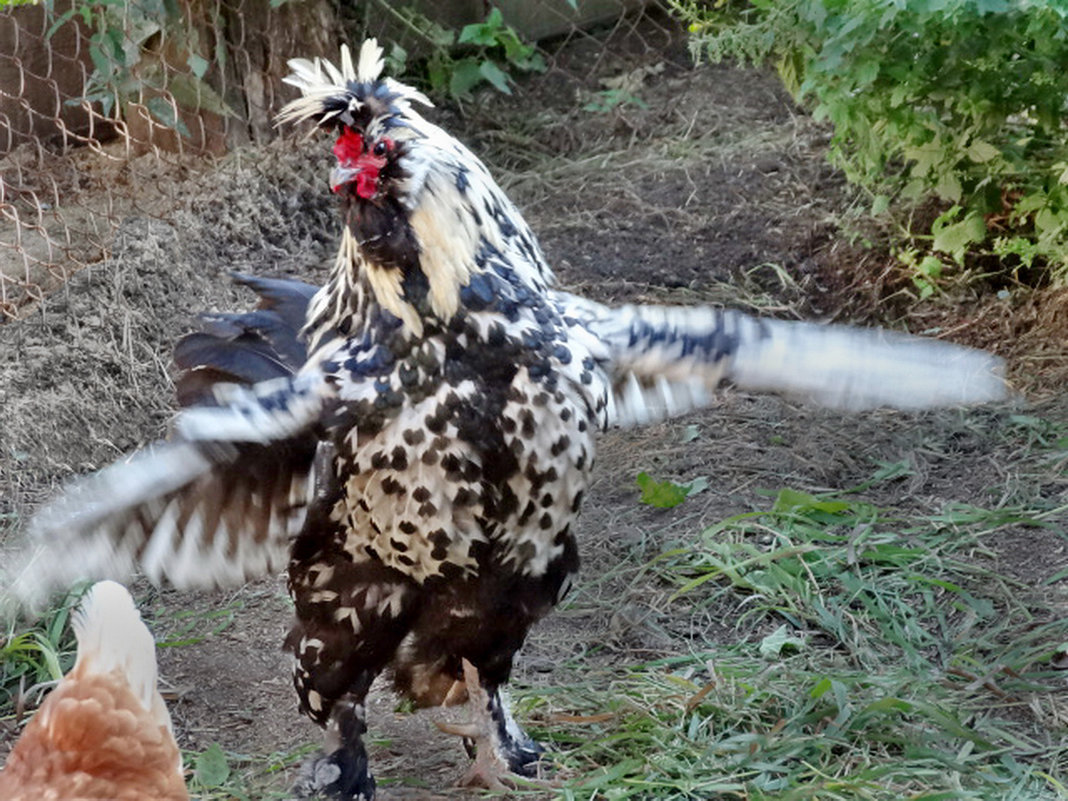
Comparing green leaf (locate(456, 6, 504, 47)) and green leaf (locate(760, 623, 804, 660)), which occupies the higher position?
green leaf (locate(456, 6, 504, 47))

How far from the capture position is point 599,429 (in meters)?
2.76

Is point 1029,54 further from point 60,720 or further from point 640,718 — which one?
point 60,720

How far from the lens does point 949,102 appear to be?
4.14 m

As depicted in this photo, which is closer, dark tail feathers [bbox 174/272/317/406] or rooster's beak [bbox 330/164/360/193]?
rooster's beak [bbox 330/164/360/193]

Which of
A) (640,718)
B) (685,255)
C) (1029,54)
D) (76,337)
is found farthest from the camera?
(685,255)

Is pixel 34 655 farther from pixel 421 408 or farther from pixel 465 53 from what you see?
pixel 465 53

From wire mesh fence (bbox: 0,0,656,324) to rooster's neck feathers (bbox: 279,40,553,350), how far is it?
2315 millimetres

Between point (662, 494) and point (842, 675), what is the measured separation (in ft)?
2.82

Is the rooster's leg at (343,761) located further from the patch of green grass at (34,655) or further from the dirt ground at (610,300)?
the patch of green grass at (34,655)

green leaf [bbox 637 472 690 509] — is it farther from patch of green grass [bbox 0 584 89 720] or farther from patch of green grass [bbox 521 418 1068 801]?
patch of green grass [bbox 0 584 89 720]

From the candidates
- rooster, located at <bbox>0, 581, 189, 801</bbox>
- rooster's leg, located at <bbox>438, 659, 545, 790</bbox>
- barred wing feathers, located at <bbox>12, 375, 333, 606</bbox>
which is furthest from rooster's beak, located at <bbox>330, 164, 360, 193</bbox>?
rooster's leg, located at <bbox>438, 659, 545, 790</bbox>

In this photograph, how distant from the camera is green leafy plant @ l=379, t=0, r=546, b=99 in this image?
5.75 metres

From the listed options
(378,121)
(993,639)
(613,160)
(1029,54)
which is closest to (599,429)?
(378,121)

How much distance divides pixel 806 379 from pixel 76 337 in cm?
266
